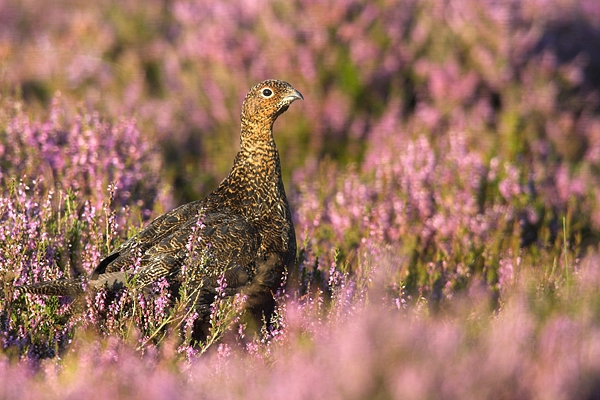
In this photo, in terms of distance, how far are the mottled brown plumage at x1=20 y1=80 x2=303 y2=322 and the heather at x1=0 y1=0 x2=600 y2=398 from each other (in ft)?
0.39

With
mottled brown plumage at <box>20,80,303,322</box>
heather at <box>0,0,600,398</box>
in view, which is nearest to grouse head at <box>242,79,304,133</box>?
mottled brown plumage at <box>20,80,303,322</box>

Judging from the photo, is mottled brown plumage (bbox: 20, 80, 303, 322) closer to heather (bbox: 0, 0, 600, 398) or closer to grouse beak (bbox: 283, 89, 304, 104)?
grouse beak (bbox: 283, 89, 304, 104)

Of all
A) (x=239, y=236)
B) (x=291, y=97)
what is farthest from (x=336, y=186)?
(x=239, y=236)

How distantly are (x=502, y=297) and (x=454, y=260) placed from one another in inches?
48.0

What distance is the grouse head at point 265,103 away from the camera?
4.48m

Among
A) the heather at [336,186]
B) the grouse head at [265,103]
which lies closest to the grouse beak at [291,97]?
the grouse head at [265,103]

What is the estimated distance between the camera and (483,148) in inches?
284

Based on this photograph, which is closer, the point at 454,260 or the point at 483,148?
the point at 454,260

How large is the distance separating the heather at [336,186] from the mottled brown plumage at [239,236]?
0.12 m

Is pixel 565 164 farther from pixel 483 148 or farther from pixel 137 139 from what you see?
pixel 137 139

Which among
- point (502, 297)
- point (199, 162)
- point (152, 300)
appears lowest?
point (502, 297)

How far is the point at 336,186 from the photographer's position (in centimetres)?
669

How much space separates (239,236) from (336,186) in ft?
9.39

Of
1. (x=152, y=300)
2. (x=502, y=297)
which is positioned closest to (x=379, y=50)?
(x=502, y=297)
